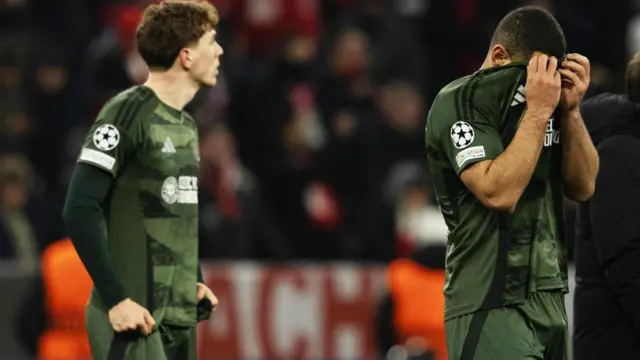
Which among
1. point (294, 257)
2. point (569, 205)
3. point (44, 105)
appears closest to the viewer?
point (569, 205)

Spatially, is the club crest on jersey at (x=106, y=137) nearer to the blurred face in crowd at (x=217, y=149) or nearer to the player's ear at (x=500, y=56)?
the player's ear at (x=500, y=56)

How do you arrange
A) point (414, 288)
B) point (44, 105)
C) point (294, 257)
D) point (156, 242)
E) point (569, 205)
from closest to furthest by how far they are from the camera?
point (156, 242) → point (414, 288) → point (569, 205) → point (294, 257) → point (44, 105)

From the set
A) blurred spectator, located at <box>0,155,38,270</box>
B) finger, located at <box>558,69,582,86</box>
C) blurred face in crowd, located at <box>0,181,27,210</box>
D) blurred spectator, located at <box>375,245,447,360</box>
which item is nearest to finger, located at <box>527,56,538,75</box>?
finger, located at <box>558,69,582,86</box>

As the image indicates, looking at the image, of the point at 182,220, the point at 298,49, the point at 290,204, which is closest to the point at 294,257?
the point at 290,204

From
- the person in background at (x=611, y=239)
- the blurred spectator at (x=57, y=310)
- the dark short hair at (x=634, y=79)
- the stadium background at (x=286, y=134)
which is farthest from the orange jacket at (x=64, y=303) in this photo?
the dark short hair at (x=634, y=79)

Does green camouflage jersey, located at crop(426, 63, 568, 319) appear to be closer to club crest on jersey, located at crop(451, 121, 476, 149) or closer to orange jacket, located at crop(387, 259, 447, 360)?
club crest on jersey, located at crop(451, 121, 476, 149)

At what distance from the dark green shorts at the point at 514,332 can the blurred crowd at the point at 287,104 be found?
6.70 meters

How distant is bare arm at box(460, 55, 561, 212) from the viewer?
5.25 meters

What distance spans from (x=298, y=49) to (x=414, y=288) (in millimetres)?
5619

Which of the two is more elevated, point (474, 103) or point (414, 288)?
point (474, 103)

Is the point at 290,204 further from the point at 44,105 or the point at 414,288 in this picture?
the point at 414,288

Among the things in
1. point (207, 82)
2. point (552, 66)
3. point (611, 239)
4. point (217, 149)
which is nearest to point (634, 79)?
point (611, 239)

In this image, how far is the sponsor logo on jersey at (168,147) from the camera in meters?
6.22

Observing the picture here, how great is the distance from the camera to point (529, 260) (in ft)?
17.8
